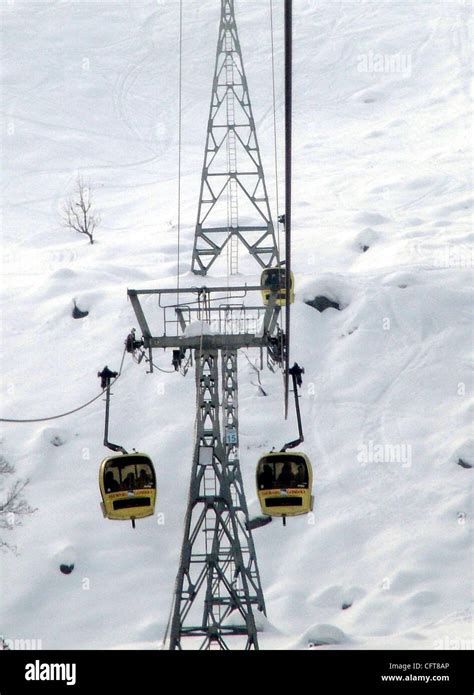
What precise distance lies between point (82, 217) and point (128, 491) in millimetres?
41729

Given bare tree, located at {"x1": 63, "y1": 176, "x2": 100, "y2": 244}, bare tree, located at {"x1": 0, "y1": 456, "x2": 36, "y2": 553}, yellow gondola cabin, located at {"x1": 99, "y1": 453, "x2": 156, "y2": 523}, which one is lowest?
bare tree, located at {"x1": 0, "y1": 456, "x2": 36, "y2": 553}

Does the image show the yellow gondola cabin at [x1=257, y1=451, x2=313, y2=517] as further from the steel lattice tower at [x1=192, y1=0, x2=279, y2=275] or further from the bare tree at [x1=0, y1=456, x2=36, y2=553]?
the steel lattice tower at [x1=192, y1=0, x2=279, y2=275]

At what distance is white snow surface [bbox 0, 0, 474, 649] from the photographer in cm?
2805

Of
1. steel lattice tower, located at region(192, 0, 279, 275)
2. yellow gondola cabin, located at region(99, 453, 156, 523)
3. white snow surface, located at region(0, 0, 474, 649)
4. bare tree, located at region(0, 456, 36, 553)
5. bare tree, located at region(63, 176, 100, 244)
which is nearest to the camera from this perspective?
yellow gondola cabin, located at region(99, 453, 156, 523)

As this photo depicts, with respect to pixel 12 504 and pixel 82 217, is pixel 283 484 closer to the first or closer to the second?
pixel 12 504

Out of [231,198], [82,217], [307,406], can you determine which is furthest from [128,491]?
[82,217]

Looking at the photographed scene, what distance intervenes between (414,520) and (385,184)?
30.0m

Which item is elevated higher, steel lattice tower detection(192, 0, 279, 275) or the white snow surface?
steel lattice tower detection(192, 0, 279, 275)

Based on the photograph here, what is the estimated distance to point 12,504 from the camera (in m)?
28.7

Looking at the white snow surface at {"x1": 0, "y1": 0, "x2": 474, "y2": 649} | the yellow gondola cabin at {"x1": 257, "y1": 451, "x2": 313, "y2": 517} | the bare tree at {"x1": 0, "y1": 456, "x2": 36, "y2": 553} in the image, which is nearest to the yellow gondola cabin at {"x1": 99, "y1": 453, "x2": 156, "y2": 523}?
the yellow gondola cabin at {"x1": 257, "y1": 451, "x2": 313, "y2": 517}

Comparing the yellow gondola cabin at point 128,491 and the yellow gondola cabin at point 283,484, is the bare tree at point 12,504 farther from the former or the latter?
the yellow gondola cabin at point 283,484

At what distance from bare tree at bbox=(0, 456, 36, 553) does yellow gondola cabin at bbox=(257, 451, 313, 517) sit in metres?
11.7

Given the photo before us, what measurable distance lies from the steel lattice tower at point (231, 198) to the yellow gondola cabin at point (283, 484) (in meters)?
13.9

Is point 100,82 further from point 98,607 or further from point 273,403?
point 98,607
